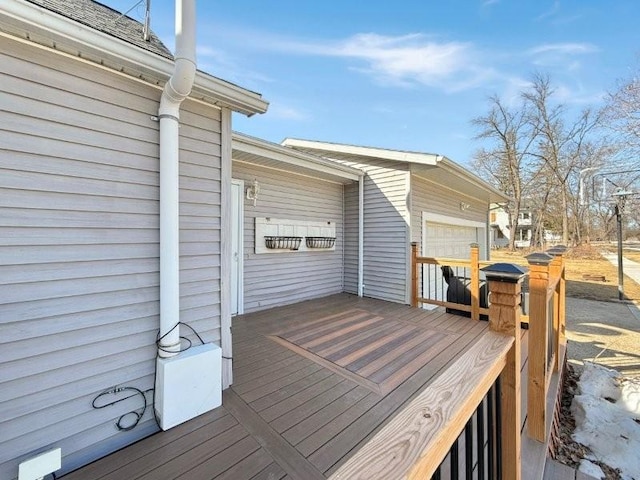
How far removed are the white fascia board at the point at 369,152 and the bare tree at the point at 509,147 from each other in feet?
58.8

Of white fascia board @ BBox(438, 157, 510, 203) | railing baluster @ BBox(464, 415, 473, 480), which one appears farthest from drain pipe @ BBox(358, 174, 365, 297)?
railing baluster @ BBox(464, 415, 473, 480)

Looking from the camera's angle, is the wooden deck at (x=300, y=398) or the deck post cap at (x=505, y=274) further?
the wooden deck at (x=300, y=398)

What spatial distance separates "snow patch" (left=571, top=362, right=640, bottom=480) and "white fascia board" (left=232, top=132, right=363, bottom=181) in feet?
15.4

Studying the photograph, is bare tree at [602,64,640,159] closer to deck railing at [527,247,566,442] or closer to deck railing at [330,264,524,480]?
deck railing at [527,247,566,442]

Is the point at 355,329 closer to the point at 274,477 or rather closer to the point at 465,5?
the point at 274,477

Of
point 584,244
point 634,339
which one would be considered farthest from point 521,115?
point 634,339

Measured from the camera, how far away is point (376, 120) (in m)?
11.4

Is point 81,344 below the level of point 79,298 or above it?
below

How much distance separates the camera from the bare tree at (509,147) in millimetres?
19172

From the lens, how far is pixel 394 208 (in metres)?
5.62

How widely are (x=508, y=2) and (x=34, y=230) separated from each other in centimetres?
874

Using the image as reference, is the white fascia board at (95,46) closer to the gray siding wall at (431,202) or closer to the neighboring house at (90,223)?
the neighboring house at (90,223)

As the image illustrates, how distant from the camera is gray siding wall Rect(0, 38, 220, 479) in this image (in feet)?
5.25

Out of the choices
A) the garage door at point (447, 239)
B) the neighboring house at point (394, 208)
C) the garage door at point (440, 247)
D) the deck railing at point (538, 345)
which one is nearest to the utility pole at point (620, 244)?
the garage door at point (447, 239)
